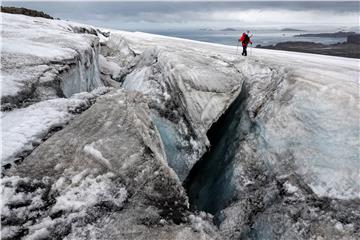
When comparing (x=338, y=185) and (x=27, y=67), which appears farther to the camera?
(x=27, y=67)

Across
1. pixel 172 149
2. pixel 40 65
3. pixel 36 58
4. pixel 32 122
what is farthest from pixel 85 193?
pixel 36 58

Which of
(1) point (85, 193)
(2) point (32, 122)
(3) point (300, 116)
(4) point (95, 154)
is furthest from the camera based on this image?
(3) point (300, 116)

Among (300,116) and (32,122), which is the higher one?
(32,122)

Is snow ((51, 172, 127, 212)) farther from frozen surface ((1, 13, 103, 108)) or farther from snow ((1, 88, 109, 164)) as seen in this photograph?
frozen surface ((1, 13, 103, 108))

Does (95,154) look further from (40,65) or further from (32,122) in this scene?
(40,65)

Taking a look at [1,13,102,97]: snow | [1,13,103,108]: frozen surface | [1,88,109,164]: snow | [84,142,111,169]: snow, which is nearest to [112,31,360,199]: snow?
[1,13,103,108]: frozen surface

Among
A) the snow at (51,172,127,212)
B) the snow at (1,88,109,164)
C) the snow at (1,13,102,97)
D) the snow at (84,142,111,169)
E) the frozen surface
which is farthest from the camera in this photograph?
the snow at (1,13,102,97)

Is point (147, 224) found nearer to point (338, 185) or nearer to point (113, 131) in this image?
point (113, 131)

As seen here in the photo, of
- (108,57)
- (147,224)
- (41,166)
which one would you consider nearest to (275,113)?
(147,224)
